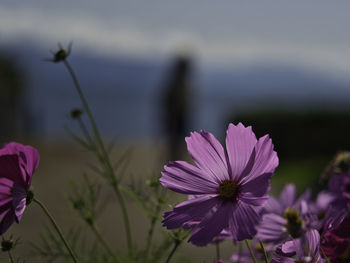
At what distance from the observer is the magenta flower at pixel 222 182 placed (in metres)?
0.43

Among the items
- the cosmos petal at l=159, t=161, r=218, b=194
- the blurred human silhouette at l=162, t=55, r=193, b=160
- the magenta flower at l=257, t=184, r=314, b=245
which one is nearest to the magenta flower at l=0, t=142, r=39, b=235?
the cosmos petal at l=159, t=161, r=218, b=194

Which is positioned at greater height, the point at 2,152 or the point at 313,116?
the point at 2,152

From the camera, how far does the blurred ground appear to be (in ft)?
15.4

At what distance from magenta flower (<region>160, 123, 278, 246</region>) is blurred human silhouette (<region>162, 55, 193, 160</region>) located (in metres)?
7.68

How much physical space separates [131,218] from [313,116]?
4836 mm

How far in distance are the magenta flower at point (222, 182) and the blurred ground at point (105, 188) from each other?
6.97ft

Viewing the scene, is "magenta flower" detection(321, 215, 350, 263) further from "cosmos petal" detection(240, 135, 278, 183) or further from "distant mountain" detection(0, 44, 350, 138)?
"distant mountain" detection(0, 44, 350, 138)

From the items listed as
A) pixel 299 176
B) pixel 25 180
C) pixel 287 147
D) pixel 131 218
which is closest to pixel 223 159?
pixel 25 180

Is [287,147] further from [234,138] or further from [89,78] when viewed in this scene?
[89,78]

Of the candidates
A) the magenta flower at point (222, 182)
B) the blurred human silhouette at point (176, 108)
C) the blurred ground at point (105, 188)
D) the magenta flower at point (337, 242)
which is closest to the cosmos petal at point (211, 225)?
the magenta flower at point (222, 182)

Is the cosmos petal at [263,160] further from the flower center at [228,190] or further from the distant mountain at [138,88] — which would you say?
the distant mountain at [138,88]

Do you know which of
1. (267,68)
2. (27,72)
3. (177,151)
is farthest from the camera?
(267,68)

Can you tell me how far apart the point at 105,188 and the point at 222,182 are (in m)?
6.19

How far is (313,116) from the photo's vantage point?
9422mm
